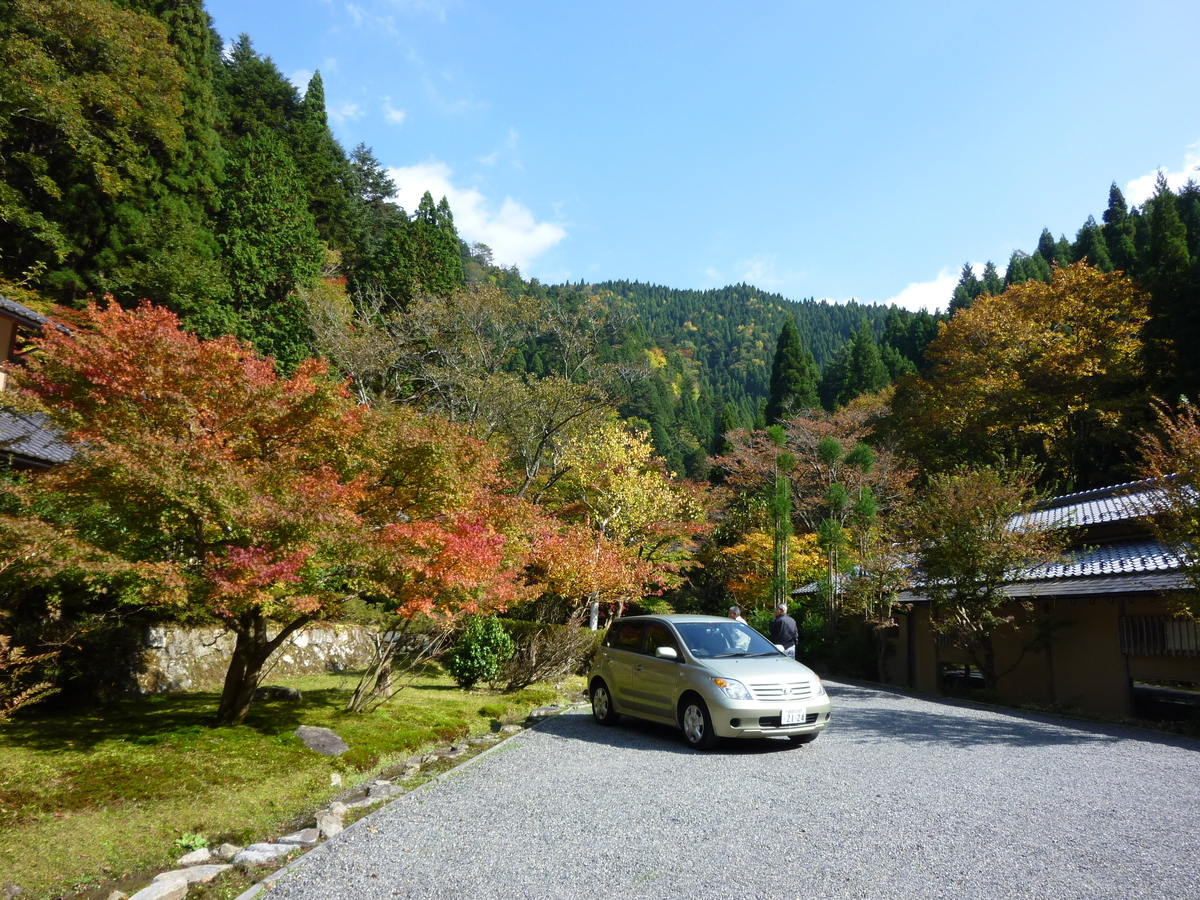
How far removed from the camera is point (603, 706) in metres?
9.75

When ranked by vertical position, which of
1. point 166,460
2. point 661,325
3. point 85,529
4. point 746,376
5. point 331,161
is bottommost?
point 85,529

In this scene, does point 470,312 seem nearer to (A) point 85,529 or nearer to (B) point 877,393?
(A) point 85,529

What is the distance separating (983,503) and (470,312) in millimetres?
17142

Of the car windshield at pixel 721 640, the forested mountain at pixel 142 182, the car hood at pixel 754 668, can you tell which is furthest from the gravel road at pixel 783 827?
the forested mountain at pixel 142 182

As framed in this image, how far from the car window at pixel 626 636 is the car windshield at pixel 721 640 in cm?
67

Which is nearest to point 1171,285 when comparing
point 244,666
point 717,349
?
point 244,666

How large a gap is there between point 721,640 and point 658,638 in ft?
2.59

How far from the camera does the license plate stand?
7.66 m

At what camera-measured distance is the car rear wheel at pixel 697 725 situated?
781cm

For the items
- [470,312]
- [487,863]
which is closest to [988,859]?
[487,863]

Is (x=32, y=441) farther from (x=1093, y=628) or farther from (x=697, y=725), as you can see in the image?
(x=1093, y=628)

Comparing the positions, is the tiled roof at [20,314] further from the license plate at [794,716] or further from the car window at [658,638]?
the license plate at [794,716]

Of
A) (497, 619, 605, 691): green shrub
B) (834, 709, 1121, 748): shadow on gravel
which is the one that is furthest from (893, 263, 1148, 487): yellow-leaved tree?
(497, 619, 605, 691): green shrub

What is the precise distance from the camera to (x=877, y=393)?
4209 centimetres
